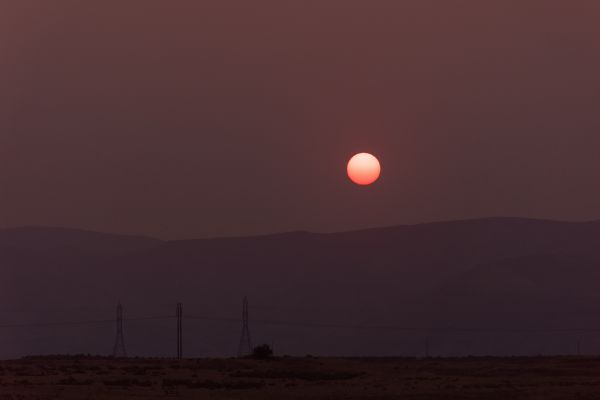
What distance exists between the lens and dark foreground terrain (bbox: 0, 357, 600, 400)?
227 ft

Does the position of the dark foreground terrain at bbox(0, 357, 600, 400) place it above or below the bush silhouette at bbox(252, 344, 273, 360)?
below

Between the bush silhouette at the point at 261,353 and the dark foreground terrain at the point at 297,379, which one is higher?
the bush silhouette at the point at 261,353

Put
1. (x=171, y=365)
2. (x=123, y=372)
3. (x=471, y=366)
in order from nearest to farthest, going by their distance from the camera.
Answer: (x=123, y=372) < (x=171, y=365) < (x=471, y=366)

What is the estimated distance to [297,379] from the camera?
86312 mm

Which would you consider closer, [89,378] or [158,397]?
[158,397]

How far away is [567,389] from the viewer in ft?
240

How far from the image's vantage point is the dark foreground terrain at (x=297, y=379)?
2726 inches

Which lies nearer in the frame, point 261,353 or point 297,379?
point 297,379

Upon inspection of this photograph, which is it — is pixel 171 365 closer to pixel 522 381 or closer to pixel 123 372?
pixel 123 372

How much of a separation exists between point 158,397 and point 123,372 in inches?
806

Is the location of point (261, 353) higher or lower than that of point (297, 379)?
higher

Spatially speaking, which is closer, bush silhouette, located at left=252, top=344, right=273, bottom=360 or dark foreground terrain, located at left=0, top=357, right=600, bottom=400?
dark foreground terrain, located at left=0, top=357, right=600, bottom=400

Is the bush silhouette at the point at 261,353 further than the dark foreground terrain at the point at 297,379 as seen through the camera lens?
Yes

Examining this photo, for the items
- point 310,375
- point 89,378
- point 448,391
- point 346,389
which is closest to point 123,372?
point 89,378
